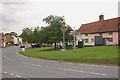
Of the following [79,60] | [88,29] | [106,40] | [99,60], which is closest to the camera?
[99,60]

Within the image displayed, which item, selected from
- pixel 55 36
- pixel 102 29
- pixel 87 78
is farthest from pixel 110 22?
→ pixel 87 78

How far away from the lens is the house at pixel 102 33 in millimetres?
37562

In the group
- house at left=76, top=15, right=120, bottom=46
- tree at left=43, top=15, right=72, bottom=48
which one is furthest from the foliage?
house at left=76, top=15, right=120, bottom=46

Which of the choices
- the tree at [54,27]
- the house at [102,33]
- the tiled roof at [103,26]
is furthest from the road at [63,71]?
the tiled roof at [103,26]

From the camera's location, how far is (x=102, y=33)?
4056cm

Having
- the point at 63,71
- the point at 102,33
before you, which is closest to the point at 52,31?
the point at 102,33

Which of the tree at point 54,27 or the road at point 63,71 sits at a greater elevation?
the tree at point 54,27

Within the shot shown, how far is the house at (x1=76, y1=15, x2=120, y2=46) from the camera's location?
37.6 meters

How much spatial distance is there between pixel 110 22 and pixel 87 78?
36892 millimetres

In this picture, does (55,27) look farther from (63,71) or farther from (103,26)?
(63,71)

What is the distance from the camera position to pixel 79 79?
8062 mm

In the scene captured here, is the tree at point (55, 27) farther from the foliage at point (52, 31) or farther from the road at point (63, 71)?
the road at point (63, 71)

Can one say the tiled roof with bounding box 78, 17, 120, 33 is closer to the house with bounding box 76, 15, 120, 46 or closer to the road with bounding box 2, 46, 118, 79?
the house with bounding box 76, 15, 120, 46

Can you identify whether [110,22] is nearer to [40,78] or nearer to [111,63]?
[111,63]
